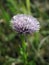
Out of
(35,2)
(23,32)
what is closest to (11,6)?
(35,2)

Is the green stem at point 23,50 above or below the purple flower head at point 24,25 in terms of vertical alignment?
below

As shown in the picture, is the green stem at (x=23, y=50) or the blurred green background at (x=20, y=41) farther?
the blurred green background at (x=20, y=41)

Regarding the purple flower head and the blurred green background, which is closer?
the purple flower head

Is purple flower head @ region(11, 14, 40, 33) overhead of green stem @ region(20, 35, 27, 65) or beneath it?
overhead

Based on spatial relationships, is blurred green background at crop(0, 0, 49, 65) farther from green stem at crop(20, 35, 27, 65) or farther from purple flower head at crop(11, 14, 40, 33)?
purple flower head at crop(11, 14, 40, 33)

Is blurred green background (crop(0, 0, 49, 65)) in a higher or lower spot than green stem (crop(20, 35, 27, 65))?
higher

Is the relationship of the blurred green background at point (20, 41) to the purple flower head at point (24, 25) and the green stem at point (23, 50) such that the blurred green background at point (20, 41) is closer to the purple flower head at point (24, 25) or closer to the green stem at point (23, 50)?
the green stem at point (23, 50)

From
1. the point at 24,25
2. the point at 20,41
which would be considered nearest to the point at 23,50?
the point at 24,25

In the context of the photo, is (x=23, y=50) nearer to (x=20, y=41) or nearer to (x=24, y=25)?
(x=24, y=25)

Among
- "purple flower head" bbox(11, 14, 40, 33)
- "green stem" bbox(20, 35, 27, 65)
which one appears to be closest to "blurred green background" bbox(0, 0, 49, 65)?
"green stem" bbox(20, 35, 27, 65)

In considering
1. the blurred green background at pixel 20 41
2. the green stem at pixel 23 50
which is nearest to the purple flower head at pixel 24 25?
the green stem at pixel 23 50

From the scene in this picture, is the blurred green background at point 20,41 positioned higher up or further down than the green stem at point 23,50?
higher up

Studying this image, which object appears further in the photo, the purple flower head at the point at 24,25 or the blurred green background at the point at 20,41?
the blurred green background at the point at 20,41
